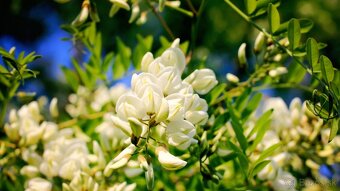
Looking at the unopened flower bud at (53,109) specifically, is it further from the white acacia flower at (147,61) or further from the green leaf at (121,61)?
the white acacia flower at (147,61)

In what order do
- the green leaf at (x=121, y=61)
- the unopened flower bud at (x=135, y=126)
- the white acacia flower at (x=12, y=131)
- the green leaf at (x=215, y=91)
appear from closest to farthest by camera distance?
the unopened flower bud at (x=135, y=126), the green leaf at (x=215, y=91), the white acacia flower at (x=12, y=131), the green leaf at (x=121, y=61)

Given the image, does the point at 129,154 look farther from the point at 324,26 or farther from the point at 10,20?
the point at 10,20

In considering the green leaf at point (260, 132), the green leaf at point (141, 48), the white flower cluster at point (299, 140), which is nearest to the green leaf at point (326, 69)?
the green leaf at point (260, 132)

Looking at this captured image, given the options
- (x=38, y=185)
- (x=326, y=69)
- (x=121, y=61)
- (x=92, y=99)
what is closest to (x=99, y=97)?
(x=92, y=99)

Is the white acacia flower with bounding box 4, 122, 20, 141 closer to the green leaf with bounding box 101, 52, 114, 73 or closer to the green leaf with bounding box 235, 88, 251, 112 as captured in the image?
the green leaf with bounding box 101, 52, 114, 73

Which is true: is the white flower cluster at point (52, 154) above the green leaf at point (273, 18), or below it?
below

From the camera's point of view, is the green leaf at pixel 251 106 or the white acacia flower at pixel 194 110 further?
the green leaf at pixel 251 106

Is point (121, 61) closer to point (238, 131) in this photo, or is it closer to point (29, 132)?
point (29, 132)
